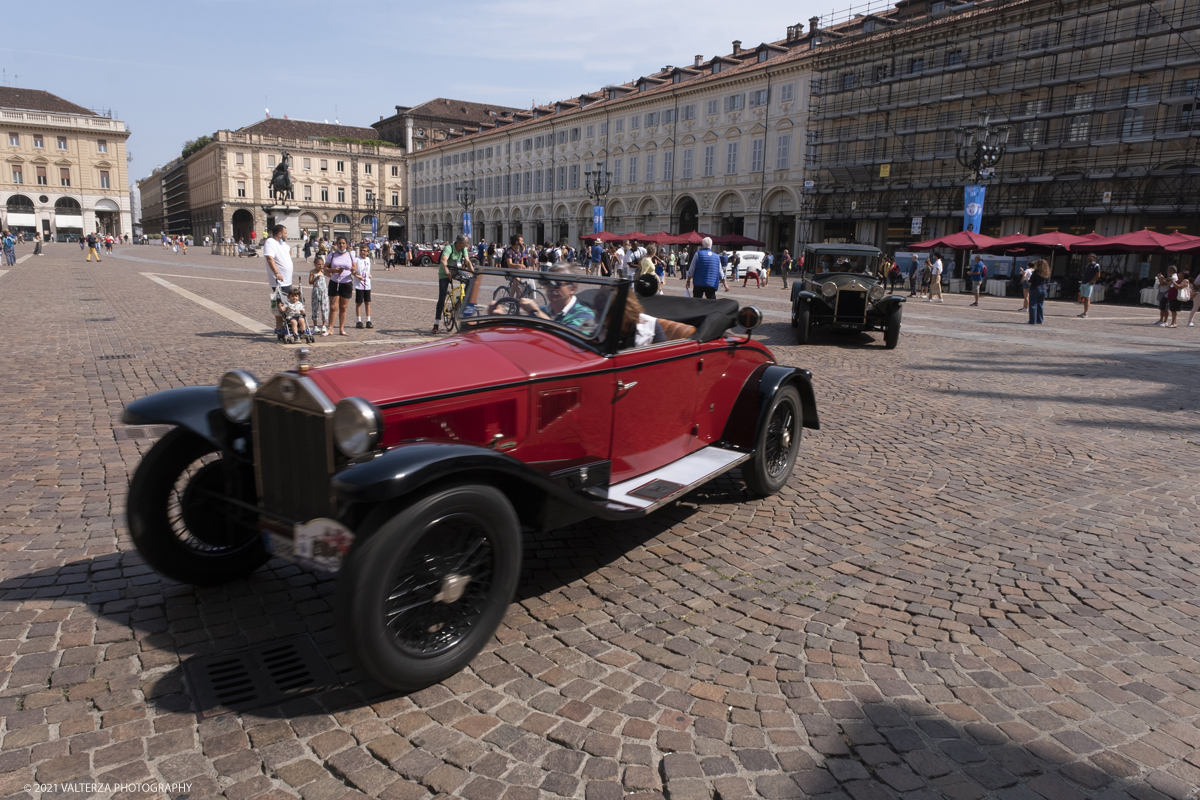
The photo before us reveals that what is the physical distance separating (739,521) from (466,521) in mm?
2354

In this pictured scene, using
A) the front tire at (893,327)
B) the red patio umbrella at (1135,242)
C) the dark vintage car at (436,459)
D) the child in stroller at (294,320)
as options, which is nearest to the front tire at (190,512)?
the dark vintage car at (436,459)

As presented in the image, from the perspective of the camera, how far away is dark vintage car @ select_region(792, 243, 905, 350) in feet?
44.1

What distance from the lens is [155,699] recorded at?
2.81 meters

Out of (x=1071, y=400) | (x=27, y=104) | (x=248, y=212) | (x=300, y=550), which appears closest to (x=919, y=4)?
(x=1071, y=400)

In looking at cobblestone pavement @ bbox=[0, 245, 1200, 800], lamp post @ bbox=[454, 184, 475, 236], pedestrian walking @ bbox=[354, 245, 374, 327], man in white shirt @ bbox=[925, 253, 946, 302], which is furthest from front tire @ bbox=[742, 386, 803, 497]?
lamp post @ bbox=[454, 184, 475, 236]

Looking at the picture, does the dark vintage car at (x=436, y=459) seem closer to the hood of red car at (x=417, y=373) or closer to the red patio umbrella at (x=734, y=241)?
the hood of red car at (x=417, y=373)

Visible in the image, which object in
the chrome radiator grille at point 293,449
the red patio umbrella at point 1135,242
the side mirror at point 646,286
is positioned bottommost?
the chrome radiator grille at point 293,449

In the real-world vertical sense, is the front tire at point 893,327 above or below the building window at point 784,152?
below

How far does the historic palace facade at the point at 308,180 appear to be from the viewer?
9331 centimetres

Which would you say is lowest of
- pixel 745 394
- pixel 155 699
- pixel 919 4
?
pixel 155 699

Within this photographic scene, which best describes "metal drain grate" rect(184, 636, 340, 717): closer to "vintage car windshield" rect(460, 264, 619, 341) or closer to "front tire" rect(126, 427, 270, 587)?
"front tire" rect(126, 427, 270, 587)

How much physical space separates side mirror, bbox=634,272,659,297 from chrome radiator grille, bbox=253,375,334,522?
1964 millimetres

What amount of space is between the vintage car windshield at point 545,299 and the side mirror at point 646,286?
11.3 inches

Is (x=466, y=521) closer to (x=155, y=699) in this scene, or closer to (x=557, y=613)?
(x=557, y=613)
